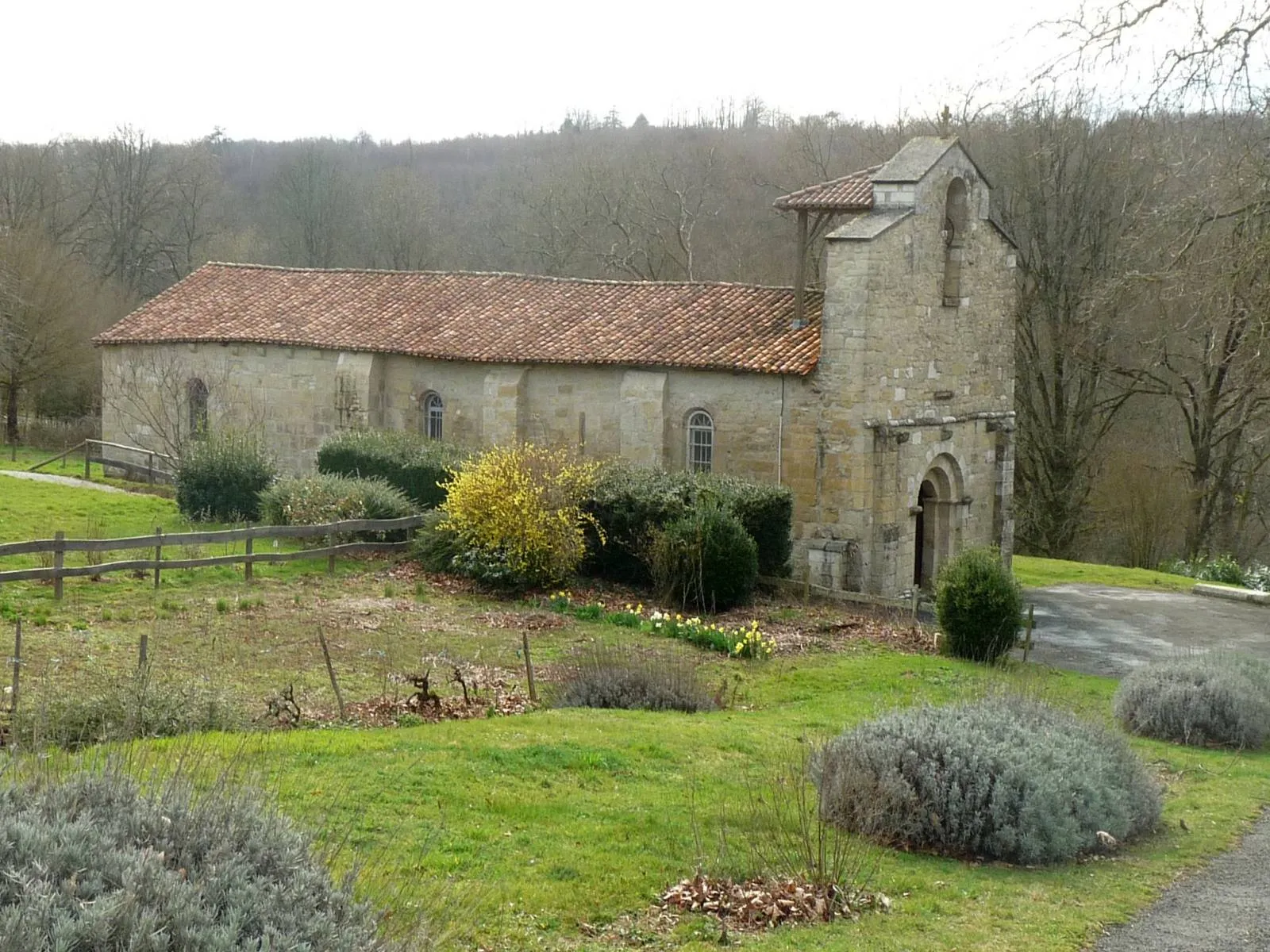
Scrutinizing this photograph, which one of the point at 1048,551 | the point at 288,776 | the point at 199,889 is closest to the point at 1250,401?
the point at 1048,551

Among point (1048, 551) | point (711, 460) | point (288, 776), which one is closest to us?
point (288, 776)

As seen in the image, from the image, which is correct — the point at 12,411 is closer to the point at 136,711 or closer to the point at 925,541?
the point at 925,541

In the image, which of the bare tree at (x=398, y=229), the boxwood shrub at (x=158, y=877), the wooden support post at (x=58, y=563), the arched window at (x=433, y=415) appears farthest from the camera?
the bare tree at (x=398, y=229)

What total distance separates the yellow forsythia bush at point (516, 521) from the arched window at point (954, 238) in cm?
870

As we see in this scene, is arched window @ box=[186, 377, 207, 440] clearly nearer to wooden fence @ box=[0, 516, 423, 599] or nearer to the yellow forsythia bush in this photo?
wooden fence @ box=[0, 516, 423, 599]

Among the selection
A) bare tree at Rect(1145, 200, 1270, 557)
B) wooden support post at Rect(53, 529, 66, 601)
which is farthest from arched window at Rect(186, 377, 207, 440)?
bare tree at Rect(1145, 200, 1270, 557)

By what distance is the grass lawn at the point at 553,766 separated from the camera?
25.8ft

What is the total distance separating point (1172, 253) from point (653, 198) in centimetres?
3983

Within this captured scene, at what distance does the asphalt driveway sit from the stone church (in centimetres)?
228

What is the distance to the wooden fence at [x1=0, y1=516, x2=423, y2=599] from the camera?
57.6 feet

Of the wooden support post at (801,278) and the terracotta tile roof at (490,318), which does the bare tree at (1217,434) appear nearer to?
the wooden support post at (801,278)

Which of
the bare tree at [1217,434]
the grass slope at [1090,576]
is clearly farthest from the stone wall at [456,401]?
the bare tree at [1217,434]

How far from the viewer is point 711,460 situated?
25.5 meters

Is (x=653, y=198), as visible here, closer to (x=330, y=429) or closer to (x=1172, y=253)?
(x=330, y=429)
